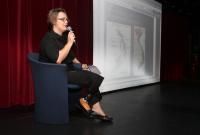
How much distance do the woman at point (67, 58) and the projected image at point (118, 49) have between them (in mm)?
2374

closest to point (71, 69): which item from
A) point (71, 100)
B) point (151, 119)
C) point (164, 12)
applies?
point (71, 100)

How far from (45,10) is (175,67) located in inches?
233

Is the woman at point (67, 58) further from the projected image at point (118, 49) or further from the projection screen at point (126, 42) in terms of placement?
the projected image at point (118, 49)

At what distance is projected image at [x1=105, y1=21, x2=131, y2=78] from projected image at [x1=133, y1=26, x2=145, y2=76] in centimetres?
28

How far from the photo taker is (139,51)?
7.04 m

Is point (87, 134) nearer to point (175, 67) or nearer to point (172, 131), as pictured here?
point (172, 131)

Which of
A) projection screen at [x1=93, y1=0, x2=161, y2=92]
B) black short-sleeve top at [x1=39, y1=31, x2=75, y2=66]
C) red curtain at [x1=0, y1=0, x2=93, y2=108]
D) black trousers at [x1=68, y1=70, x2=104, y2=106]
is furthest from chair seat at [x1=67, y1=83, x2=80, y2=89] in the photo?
projection screen at [x1=93, y1=0, x2=161, y2=92]

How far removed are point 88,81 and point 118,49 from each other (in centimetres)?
291

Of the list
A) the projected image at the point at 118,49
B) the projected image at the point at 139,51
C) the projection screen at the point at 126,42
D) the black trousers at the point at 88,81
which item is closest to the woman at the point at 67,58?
the black trousers at the point at 88,81

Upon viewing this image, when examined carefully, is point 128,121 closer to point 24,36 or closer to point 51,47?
point 51,47

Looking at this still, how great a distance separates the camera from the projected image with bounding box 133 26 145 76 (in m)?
6.84

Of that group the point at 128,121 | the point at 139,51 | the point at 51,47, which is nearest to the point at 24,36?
the point at 51,47

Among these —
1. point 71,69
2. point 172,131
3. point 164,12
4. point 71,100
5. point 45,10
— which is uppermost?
point 164,12

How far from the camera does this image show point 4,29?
365 centimetres
